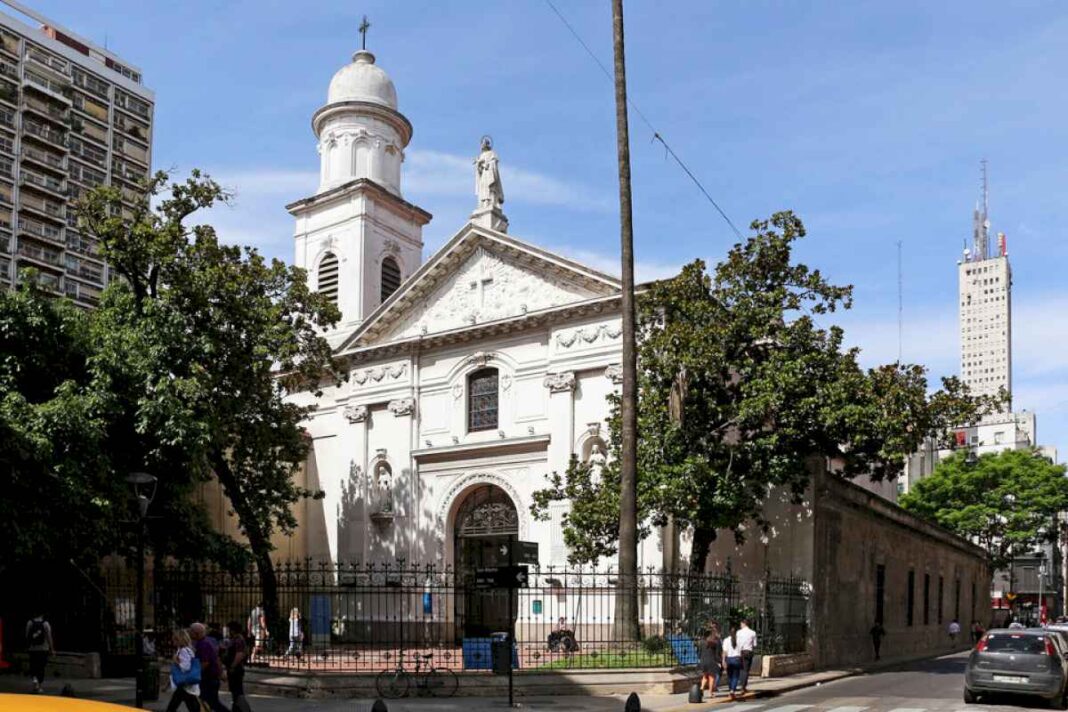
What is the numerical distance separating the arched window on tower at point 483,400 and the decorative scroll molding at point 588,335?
3.10 metres

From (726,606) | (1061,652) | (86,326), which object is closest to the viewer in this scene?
(1061,652)

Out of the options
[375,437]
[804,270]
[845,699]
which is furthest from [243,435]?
[845,699]

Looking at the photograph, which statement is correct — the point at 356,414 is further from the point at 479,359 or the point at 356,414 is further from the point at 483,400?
the point at 479,359

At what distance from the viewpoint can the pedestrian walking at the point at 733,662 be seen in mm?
19984

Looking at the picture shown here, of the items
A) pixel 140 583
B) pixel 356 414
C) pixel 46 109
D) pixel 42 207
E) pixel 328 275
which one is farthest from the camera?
pixel 46 109

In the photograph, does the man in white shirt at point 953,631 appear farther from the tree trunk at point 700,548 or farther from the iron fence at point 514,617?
the tree trunk at point 700,548

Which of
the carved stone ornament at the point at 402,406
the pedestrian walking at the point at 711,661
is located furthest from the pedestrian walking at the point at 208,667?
the carved stone ornament at the point at 402,406

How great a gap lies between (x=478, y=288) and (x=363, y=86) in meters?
11.7

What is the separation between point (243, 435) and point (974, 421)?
62.4ft

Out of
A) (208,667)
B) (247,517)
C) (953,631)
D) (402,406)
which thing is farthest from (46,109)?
(208,667)

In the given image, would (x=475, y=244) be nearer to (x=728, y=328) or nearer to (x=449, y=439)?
(x=449, y=439)

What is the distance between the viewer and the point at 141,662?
52.5 feet

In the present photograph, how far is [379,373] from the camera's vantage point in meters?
38.9

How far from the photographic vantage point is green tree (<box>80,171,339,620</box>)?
80.7ft
